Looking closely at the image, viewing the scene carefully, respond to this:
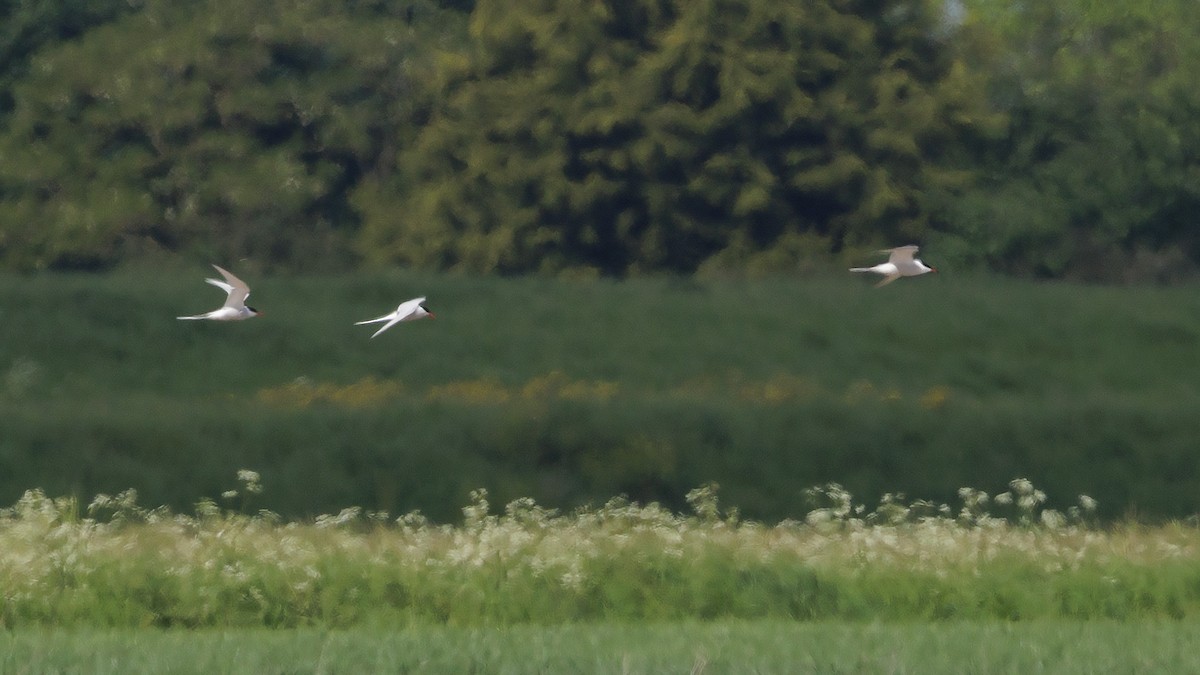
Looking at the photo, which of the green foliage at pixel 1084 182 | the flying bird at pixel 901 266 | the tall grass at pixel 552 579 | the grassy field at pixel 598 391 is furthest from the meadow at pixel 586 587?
the green foliage at pixel 1084 182

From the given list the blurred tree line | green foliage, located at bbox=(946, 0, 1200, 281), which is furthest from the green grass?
green foliage, located at bbox=(946, 0, 1200, 281)

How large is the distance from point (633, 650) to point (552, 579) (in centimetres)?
326

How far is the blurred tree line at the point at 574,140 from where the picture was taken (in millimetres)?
33594

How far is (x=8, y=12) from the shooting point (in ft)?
130

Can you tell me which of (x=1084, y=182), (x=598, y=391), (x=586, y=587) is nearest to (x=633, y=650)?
(x=586, y=587)

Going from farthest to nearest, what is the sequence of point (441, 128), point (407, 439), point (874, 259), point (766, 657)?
1. point (441, 128)
2. point (874, 259)
3. point (407, 439)
4. point (766, 657)

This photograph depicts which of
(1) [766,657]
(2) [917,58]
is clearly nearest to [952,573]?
(1) [766,657]

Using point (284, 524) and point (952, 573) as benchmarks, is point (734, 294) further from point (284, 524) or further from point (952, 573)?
point (952, 573)

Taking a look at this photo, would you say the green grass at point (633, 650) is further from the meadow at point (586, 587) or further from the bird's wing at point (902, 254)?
the bird's wing at point (902, 254)

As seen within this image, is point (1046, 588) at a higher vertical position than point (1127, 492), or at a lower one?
higher

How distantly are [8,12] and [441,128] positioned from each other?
1006 centimetres

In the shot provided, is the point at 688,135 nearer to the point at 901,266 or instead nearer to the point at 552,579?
the point at 552,579

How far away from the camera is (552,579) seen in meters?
15.4

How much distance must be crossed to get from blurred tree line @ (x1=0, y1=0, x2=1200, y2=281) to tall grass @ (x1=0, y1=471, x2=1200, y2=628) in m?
17.0
